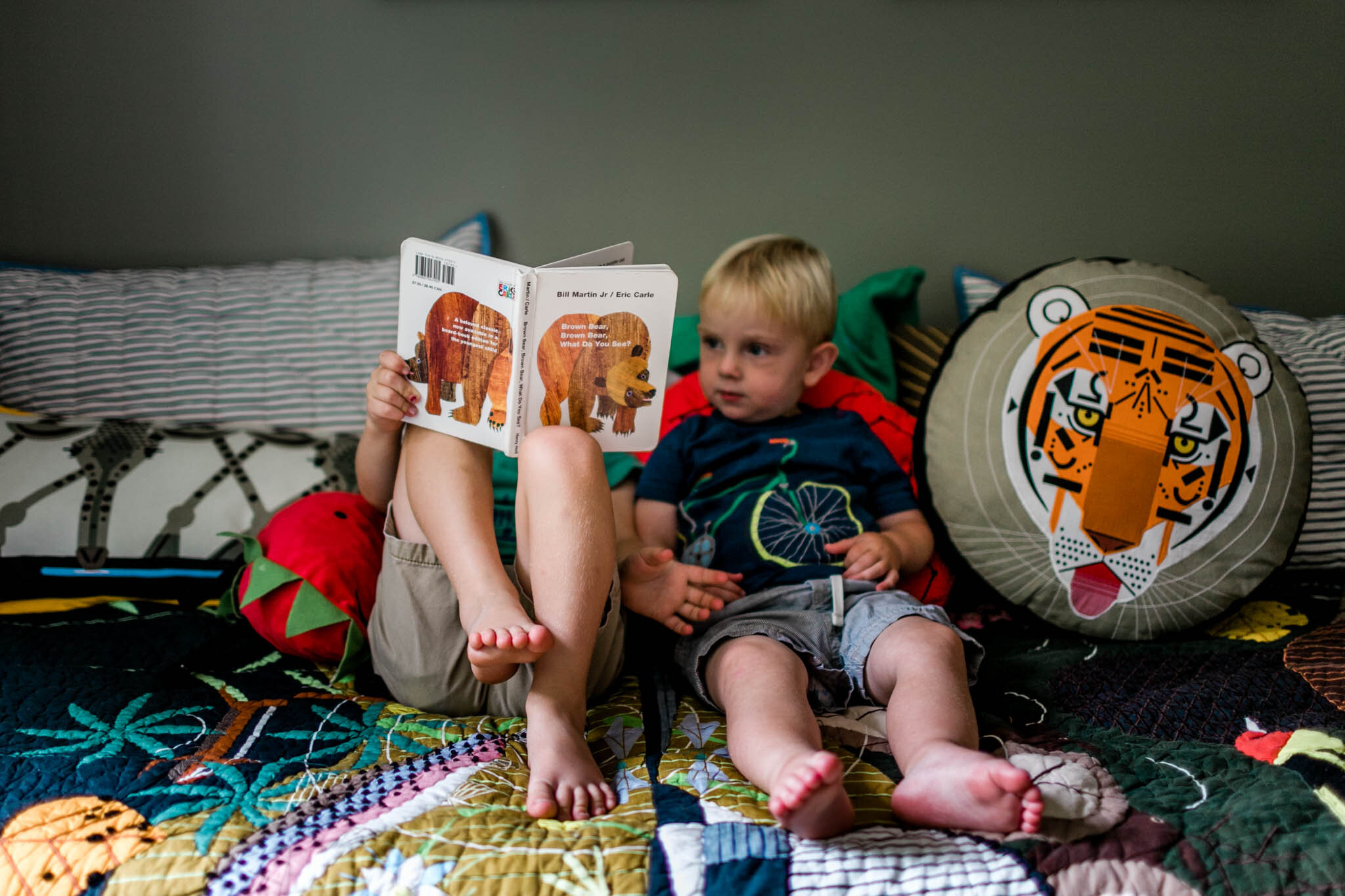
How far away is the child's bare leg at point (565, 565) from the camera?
2.73 feet

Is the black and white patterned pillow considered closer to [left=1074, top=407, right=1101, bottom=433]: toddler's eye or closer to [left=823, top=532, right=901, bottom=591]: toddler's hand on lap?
[left=823, top=532, right=901, bottom=591]: toddler's hand on lap

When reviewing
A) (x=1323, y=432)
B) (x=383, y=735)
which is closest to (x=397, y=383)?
(x=383, y=735)

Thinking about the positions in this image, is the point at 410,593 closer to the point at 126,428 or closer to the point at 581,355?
the point at 581,355

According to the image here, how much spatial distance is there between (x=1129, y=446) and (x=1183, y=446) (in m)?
0.07

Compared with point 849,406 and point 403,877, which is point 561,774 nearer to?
point 403,877

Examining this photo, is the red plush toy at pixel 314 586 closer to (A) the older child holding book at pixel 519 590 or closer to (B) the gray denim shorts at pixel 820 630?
(A) the older child holding book at pixel 519 590

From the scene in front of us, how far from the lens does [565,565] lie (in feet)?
2.85

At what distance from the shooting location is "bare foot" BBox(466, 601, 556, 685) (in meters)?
0.79

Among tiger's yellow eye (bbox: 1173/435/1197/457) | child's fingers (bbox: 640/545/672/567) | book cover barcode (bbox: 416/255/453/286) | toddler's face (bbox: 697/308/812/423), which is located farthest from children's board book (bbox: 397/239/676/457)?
tiger's yellow eye (bbox: 1173/435/1197/457)

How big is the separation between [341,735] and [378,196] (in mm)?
1128

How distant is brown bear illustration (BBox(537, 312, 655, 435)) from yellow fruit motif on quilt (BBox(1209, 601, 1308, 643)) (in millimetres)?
881

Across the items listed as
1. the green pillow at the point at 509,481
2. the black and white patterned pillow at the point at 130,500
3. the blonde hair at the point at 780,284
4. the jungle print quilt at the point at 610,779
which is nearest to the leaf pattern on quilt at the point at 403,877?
the jungle print quilt at the point at 610,779

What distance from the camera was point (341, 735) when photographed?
881mm

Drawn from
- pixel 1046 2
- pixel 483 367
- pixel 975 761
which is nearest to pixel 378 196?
pixel 483 367
